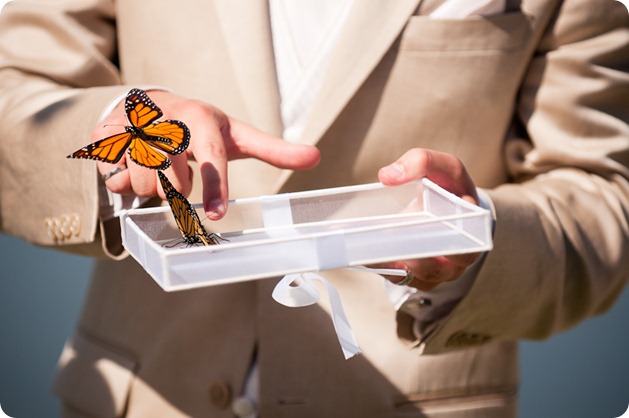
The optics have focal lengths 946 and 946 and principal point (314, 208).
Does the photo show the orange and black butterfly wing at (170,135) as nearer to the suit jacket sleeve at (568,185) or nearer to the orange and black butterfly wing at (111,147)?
the orange and black butterfly wing at (111,147)

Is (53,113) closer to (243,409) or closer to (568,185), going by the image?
(243,409)

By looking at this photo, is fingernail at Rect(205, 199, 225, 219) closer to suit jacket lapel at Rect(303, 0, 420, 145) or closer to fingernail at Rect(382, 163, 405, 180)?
fingernail at Rect(382, 163, 405, 180)

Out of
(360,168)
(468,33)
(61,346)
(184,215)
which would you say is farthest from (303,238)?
(61,346)

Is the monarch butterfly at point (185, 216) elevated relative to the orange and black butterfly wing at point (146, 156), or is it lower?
lower

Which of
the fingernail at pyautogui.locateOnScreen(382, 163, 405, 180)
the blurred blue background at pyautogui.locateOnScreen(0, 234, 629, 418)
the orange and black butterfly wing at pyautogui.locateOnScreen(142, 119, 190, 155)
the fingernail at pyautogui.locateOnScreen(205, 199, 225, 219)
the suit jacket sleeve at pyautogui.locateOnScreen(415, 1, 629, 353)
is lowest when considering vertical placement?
the blurred blue background at pyautogui.locateOnScreen(0, 234, 629, 418)

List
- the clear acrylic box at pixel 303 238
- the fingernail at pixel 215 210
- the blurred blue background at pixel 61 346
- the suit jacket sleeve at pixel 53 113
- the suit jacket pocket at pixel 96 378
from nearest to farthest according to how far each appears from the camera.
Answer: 1. the clear acrylic box at pixel 303 238
2. the fingernail at pixel 215 210
3. the suit jacket sleeve at pixel 53 113
4. the suit jacket pocket at pixel 96 378
5. the blurred blue background at pixel 61 346

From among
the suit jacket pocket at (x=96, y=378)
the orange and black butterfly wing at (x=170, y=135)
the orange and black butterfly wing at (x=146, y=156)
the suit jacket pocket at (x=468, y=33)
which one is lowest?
the suit jacket pocket at (x=96, y=378)

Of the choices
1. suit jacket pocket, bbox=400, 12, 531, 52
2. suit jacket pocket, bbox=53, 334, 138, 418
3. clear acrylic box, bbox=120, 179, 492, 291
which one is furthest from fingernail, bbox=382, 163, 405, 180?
suit jacket pocket, bbox=53, 334, 138, 418

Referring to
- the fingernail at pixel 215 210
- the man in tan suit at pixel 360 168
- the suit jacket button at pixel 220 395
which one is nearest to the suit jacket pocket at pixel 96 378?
the man in tan suit at pixel 360 168

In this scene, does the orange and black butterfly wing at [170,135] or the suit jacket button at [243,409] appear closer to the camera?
the orange and black butterfly wing at [170,135]
